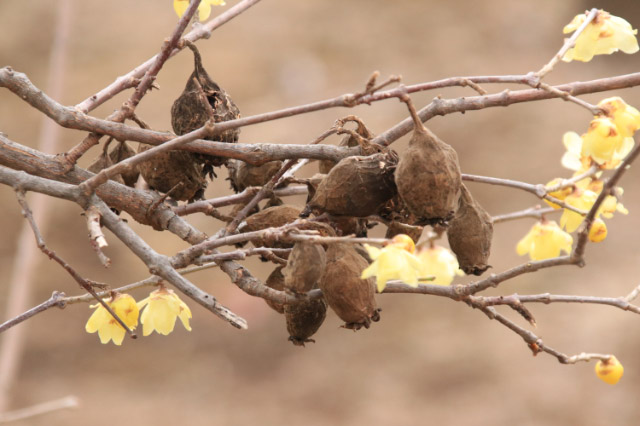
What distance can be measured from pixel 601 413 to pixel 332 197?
A: 278cm

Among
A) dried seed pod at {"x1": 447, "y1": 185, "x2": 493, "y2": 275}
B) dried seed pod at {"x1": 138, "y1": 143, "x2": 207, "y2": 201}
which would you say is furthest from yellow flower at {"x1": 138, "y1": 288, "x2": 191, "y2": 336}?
dried seed pod at {"x1": 447, "y1": 185, "x2": 493, "y2": 275}

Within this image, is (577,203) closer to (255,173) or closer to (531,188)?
(531,188)

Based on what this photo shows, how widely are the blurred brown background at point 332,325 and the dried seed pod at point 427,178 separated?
2.56m

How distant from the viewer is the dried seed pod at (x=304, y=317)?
2.91 ft

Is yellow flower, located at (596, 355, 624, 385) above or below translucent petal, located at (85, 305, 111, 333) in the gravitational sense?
below

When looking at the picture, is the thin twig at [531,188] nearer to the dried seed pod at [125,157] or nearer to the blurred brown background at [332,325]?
the dried seed pod at [125,157]

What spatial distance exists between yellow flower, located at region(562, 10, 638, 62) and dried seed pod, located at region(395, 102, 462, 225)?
28 cm

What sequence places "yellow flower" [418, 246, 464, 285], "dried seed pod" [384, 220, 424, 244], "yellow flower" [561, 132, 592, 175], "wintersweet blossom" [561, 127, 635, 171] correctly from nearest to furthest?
1. "dried seed pod" [384, 220, 424, 244]
2. "wintersweet blossom" [561, 127, 635, 171]
3. "yellow flower" [561, 132, 592, 175]
4. "yellow flower" [418, 246, 464, 285]

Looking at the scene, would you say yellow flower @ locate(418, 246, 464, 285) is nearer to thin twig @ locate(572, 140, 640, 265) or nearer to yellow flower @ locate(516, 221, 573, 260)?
yellow flower @ locate(516, 221, 573, 260)

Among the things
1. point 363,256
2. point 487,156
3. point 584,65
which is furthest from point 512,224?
point 363,256

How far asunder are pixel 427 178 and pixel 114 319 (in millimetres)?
480

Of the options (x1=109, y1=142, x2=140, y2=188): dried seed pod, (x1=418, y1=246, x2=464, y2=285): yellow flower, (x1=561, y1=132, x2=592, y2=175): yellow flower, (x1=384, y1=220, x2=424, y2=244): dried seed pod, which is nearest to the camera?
(x1=384, y1=220, x2=424, y2=244): dried seed pod

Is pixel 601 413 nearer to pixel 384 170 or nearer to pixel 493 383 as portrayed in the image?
pixel 493 383

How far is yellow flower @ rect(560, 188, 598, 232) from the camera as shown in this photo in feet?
3.49
